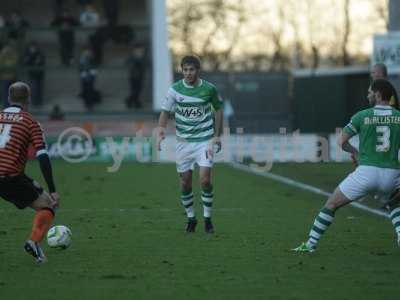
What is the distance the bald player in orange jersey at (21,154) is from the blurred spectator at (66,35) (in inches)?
1073

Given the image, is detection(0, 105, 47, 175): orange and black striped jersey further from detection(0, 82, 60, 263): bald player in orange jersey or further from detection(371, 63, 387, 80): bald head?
detection(371, 63, 387, 80): bald head

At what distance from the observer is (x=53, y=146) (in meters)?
32.7

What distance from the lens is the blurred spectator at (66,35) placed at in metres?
38.0

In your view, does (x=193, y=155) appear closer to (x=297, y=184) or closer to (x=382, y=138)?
(x=382, y=138)

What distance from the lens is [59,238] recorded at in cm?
1218

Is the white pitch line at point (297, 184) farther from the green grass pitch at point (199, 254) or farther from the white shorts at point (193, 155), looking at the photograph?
the white shorts at point (193, 155)

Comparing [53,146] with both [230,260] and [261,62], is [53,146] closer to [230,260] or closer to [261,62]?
[230,260]

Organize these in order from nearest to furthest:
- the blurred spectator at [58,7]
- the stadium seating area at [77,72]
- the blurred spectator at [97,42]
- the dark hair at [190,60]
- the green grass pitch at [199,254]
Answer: the green grass pitch at [199,254], the dark hair at [190,60], the blurred spectator at [97,42], the stadium seating area at [77,72], the blurred spectator at [58,7]

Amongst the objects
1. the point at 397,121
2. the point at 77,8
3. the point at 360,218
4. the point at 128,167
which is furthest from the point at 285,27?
the point at 397,121

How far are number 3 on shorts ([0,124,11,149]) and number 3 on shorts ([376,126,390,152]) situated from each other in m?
3.71

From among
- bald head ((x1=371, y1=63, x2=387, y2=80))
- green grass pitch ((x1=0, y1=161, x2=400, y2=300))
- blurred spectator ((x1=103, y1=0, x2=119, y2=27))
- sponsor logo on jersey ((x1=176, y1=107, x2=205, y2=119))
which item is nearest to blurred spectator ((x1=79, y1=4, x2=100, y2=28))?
blurred spectator ((x1=103, y1=0, x2=119, y2=27))

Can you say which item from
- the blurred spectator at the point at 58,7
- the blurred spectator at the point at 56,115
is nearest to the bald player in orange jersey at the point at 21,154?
the blurred spectator at the point at 56,115

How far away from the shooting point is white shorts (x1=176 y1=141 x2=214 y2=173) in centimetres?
1399

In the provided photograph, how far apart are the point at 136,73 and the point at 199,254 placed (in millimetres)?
25371
